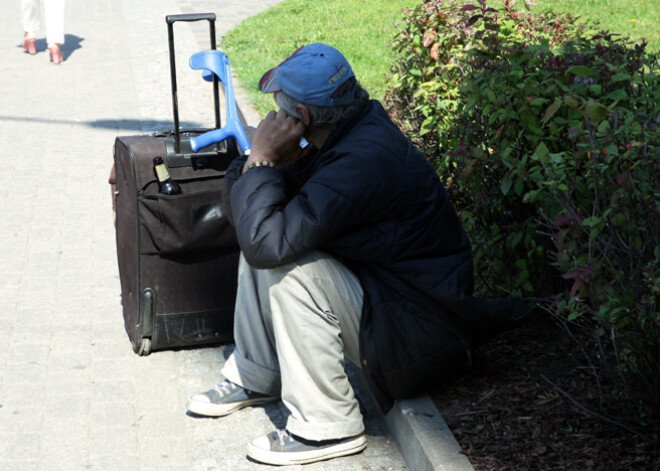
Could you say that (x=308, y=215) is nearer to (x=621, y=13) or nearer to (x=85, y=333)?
(x=85, y=333)

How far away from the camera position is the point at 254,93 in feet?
25.8

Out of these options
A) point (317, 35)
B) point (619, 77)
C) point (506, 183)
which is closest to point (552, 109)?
point (619, 77)

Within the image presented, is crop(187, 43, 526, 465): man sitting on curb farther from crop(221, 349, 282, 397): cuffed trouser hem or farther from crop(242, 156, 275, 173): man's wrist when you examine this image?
crop(221, 349, 282, 397): cuffed trouser hem

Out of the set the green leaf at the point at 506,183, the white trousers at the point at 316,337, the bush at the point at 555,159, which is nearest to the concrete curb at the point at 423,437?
the white trousers at the point at 316,337

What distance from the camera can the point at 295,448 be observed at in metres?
3.33

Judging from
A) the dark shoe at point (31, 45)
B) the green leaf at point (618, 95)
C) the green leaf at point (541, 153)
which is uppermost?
the green leaf at point (618, 95)

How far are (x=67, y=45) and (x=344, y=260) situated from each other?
27.9 feet

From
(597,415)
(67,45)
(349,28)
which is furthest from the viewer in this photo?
(67,45)

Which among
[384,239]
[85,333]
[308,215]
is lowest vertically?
[85,333]

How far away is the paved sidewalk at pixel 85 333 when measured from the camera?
3441mm

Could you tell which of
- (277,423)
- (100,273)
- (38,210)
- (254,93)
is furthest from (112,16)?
(277,423)

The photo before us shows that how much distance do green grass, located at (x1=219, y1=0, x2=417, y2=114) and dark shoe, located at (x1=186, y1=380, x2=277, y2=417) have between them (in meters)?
3.99

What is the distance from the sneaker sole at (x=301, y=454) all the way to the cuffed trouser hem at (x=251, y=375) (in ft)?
1.01

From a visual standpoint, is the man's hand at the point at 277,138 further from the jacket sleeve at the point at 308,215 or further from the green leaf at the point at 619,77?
the green leaf at the point at 619,77
